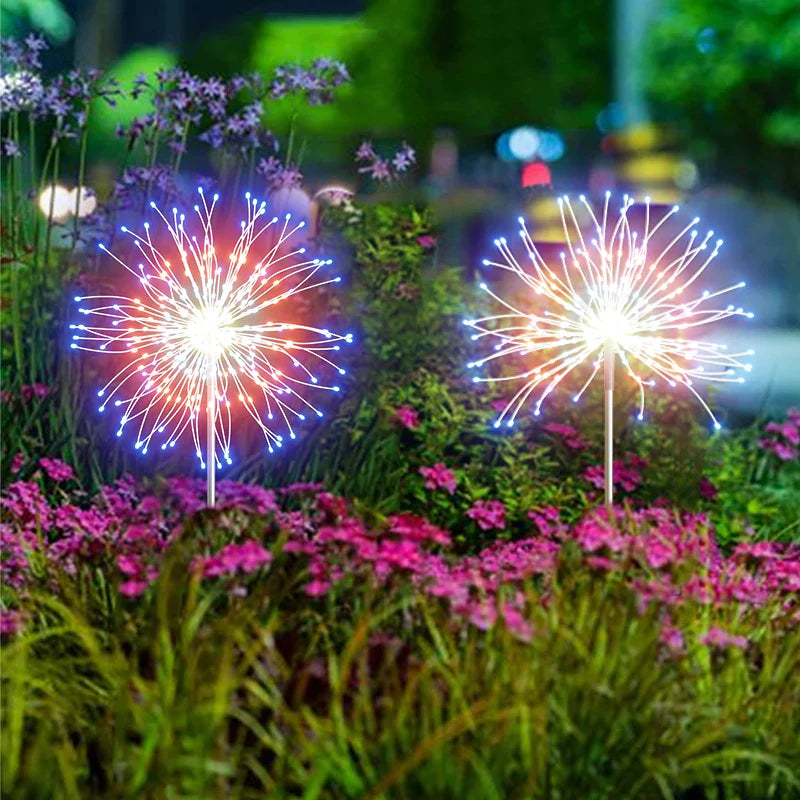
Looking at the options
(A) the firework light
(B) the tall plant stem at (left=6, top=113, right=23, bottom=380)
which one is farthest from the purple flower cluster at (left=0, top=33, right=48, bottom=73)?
(A) the firework light

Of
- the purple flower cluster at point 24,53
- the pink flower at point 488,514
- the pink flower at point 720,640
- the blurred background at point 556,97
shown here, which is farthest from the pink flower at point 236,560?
the blurred background at point 556,97

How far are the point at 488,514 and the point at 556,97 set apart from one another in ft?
111

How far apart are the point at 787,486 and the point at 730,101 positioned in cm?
2109

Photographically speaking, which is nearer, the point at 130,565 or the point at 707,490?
the point at 130,565

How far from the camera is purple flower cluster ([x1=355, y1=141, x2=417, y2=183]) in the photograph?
7016 millimetres

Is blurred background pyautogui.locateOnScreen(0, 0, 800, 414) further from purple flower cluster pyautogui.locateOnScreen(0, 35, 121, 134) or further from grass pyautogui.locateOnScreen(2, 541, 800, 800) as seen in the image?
grass pyautogui.locateOnScreen(2, 541, 800, 800)

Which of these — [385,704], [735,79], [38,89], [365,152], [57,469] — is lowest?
[385,704]

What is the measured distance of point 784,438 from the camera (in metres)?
9.35

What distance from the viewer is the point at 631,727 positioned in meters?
3.84

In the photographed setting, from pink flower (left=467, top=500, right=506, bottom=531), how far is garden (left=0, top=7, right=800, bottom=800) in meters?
0.01

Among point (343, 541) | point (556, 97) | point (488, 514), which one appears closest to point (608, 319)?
point (488, 514)

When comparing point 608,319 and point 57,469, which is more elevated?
point 608,319

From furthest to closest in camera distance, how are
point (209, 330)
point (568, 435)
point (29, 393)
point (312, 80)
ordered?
point (568, 435), point (29, 393), point (312, 80), point (209, 330)

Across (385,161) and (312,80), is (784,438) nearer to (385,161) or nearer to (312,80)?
(385,161)
